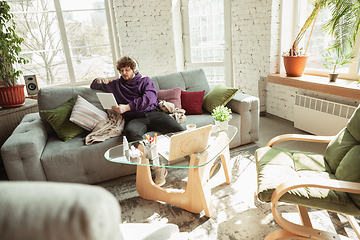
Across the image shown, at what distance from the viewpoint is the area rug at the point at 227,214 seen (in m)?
1.70

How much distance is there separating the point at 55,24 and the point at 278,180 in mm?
4521

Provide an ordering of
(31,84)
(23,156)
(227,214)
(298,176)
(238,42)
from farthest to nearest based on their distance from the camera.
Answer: (238,42) < (31,84) < (23,156) < (227,214) < (298,176)

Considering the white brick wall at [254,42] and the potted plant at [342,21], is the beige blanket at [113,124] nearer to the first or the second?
the white brick wall at [254,42]

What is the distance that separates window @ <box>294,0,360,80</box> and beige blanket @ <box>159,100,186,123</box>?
1968mm

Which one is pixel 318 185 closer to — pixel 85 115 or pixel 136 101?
pixel 136 101

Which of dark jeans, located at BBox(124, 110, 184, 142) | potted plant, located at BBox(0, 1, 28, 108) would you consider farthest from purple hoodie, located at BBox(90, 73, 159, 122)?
potted plant, located at BBox(0, 1, 28, 108)

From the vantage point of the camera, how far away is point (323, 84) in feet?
9.05

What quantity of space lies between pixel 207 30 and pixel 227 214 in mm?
3710

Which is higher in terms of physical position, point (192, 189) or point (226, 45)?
point (226, 45)

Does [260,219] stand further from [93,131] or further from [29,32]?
[29,32]

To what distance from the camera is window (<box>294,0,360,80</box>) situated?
2.82 meters

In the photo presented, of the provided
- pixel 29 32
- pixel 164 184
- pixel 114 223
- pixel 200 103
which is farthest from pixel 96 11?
pixel 114 223

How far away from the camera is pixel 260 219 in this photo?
180 centimetres

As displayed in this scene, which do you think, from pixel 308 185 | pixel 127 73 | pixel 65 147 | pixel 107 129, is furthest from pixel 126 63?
pixel 308 185
